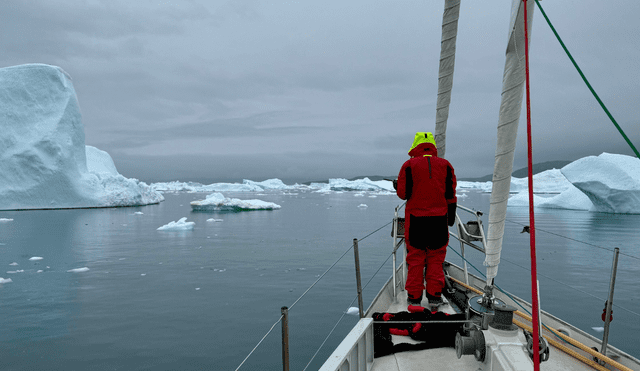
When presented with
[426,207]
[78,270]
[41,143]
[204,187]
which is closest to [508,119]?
[426,207]

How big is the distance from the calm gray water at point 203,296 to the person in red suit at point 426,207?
265cm

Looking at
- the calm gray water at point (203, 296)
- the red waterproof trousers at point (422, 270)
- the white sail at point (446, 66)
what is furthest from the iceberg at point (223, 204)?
the red waterproof trousers at point (422, 270)

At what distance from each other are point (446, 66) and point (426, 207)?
161 centimetres

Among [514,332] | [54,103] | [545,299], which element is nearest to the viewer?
[514,332]

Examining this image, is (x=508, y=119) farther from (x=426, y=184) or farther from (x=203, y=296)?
(x=203, y=296)

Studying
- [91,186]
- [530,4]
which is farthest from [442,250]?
[91,186]

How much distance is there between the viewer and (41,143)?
95.7 feet

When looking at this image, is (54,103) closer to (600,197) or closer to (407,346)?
(407,346)

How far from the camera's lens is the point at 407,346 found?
2.41 m

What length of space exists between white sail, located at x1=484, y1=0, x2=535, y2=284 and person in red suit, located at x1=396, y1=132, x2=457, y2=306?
399 millimetres

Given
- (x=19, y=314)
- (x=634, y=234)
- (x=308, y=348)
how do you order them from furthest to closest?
(x=634, y=234)
(x=19, y=314)
(x=308, y=348)

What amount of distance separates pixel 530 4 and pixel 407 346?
2.30m

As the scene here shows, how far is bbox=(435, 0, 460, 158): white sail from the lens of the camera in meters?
3.41

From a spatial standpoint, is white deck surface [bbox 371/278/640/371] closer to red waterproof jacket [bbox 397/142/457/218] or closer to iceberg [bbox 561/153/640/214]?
red waterproof jacket [bbox 397/142/457/218]
